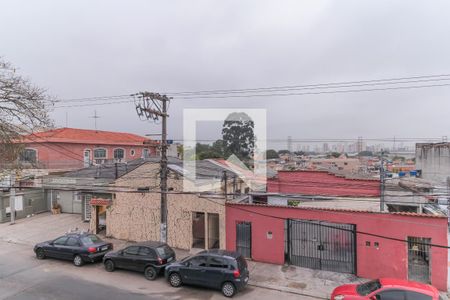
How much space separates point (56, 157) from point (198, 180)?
87.3 ft

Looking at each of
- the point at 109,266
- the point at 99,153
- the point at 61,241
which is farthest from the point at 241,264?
the point at 99,153

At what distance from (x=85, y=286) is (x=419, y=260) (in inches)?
502

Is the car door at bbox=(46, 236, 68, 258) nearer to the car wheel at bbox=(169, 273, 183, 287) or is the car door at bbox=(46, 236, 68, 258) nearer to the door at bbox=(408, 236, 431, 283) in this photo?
the car wheel at bbox=(169, 273, 183, 287)

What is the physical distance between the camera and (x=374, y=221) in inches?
488

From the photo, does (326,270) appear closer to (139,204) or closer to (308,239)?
(308,239)

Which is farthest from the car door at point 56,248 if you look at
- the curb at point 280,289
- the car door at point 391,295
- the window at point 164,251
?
the car door at point 391,295

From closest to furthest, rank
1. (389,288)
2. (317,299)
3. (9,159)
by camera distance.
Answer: (389,288) → (317,299) → (9,159)

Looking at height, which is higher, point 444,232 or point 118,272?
point 444,232

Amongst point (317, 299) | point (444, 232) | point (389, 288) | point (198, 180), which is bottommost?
point (317, 299)

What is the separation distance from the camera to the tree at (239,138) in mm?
50000

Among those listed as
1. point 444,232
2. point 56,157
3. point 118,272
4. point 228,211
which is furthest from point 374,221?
point 56,157

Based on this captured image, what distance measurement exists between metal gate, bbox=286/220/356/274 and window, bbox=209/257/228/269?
12.9 feet

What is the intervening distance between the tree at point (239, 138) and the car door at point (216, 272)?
38.1m

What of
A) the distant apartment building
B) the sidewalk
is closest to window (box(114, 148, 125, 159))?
the distant apartment building
